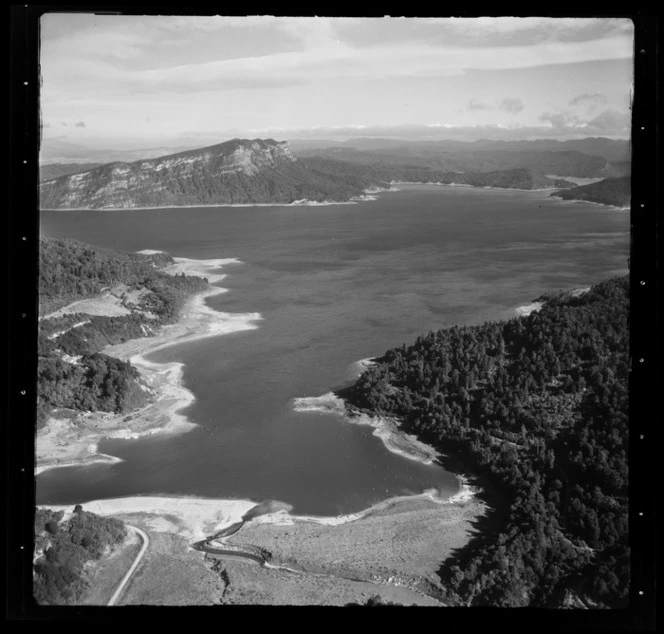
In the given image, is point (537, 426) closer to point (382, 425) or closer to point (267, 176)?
point (382, 425)

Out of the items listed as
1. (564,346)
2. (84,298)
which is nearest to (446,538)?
(564,346)

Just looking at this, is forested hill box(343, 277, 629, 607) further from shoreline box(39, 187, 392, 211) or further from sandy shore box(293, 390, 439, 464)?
shoreline box(39, 187, 392, 211)

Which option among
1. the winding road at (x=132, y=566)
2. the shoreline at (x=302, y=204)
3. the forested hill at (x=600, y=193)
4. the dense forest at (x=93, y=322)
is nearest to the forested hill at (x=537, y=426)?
the forested hill at (x=600, y=193)

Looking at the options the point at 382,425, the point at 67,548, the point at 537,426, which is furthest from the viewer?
the point at 382,425

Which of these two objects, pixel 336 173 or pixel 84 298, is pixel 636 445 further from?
pixel 336 173

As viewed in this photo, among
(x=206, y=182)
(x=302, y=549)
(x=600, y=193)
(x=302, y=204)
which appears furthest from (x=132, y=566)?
(x=206, y=182)

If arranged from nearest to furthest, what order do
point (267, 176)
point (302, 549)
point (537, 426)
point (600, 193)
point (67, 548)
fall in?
1. point (67, 548)
2. point (302, 549)
3. point (537, 426)
4. point (600, 193)
5. point (267, 176)

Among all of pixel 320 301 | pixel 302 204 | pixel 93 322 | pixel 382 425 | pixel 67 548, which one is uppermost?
pixel 302 204
